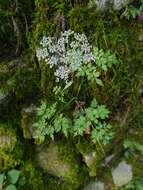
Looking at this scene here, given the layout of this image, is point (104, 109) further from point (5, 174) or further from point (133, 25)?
point (5, 174)

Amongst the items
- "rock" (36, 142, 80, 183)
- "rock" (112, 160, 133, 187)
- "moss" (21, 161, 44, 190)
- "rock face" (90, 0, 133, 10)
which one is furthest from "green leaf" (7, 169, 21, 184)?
"rock face" (90, 0, 133, 10)

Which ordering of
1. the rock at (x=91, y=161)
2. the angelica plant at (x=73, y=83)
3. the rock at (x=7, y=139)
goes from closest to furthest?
the angelica plant at (x=73, y=83)
the rock at (x=91, y=161)
the rock at (x=7, y=139)

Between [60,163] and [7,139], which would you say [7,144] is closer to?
[7,139]

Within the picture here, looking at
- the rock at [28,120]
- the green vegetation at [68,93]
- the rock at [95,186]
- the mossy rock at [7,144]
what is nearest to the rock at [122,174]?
the green vegetation at [68,93]

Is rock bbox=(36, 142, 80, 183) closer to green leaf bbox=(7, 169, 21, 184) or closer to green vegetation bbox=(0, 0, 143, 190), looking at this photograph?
green vegetation bbox=(0, 0, 143, 190)

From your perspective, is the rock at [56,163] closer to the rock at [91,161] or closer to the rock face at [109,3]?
the rock at [91,161]

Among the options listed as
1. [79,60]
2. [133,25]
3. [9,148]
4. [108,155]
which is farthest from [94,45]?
[9,148]
